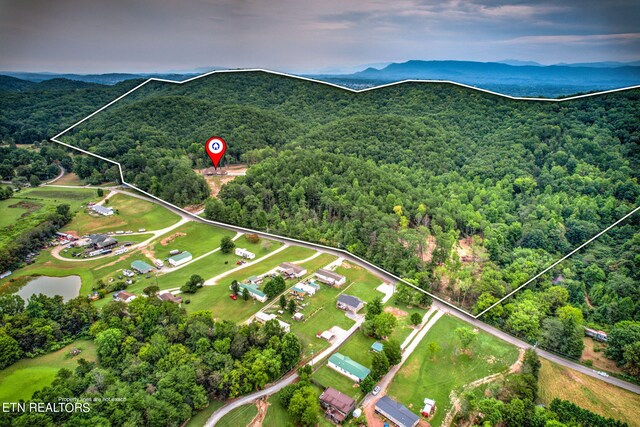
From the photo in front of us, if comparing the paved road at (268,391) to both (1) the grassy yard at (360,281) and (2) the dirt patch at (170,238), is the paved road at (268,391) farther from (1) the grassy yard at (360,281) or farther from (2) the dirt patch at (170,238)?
(2) the dirt patch at (170,238)

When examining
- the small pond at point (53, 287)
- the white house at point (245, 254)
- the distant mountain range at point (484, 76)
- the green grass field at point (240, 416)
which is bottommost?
the green grass field at point (240, 416)

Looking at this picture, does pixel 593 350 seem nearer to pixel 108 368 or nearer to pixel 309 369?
pixel 309 369

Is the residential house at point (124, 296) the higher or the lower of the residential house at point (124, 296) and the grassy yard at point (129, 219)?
the lower

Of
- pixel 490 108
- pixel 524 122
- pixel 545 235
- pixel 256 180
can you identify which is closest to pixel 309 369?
pixel 545 235

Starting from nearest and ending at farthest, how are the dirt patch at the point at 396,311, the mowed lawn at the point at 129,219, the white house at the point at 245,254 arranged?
the dirt patch at the point at 396,311
the white house at the point at 245,254
the mowed lawn at the point at 129,219

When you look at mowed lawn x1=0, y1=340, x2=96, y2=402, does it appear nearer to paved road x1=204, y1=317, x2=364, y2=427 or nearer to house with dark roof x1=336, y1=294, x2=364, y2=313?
paved road x1=204, y1=317, x2=364, y2=427

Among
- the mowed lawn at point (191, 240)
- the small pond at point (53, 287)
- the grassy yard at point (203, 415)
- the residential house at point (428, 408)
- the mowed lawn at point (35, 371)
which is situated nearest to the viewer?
the grassy yard at point (203, 415)

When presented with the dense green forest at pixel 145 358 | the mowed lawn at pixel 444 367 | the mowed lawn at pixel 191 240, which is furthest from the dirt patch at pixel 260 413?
the mowed lawn at pixel 191 240
